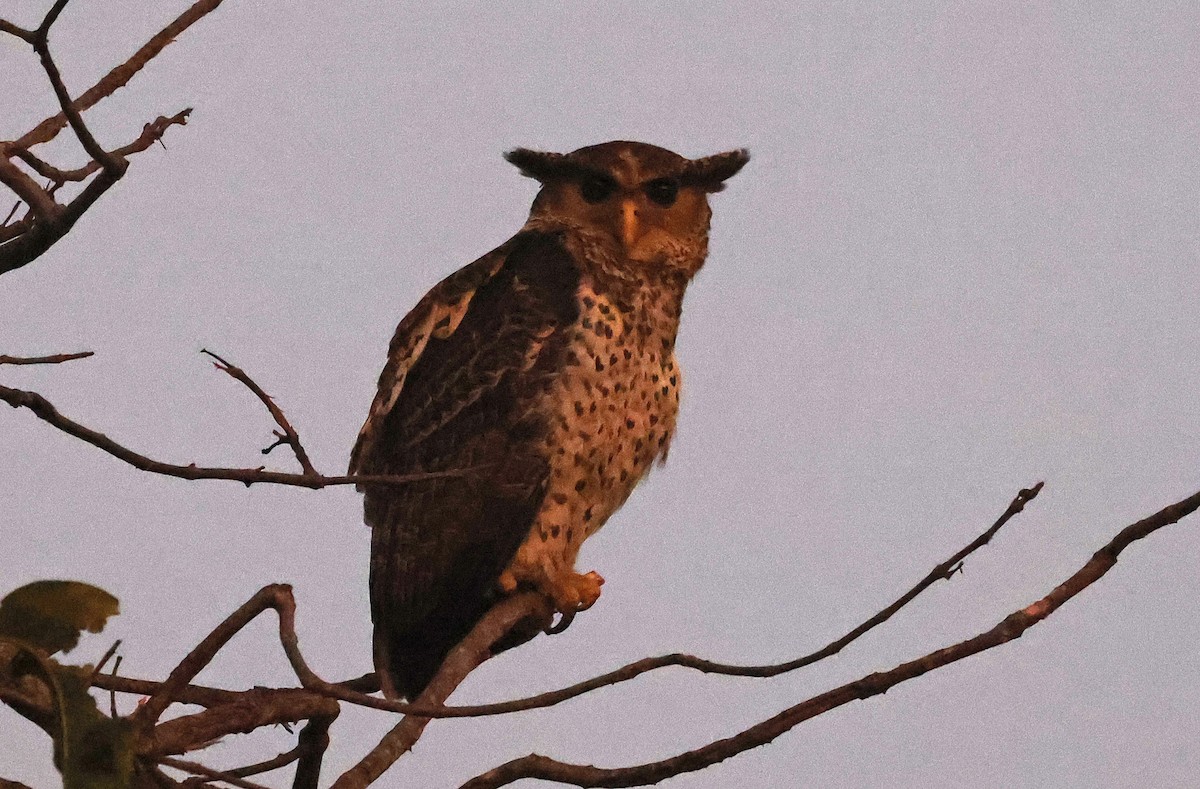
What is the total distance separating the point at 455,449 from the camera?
4660 mm

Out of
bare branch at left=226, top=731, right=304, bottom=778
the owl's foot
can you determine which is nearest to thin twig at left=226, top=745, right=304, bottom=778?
bare branch at left=226, top=731, right=304, bottom=778

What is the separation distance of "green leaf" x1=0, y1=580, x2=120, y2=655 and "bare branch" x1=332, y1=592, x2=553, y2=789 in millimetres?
693

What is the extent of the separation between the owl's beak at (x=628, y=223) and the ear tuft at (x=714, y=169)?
1.10 ft

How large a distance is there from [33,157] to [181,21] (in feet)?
1.17

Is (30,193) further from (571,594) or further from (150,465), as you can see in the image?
(571,594)

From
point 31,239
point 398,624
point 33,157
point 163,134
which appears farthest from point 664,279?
point 31,239

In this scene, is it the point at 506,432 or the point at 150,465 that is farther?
the point at 506,432

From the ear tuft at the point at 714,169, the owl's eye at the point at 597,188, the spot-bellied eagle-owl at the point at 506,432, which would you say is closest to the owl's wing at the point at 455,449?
the spot-bellied eagle-owl at the point at 506,432

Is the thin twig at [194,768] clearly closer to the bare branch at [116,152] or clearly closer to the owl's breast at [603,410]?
the bare branch at [116,152]

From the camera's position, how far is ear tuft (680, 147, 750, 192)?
5449mm

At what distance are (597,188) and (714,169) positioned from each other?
502 mm

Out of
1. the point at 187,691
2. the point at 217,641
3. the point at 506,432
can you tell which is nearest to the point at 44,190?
the point at 217,641

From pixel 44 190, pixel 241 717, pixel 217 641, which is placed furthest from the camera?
pixel 241 717

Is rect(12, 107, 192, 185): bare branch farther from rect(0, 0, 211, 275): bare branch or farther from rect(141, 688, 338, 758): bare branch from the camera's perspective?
rect(141, 688, 338, 758): bare branch
